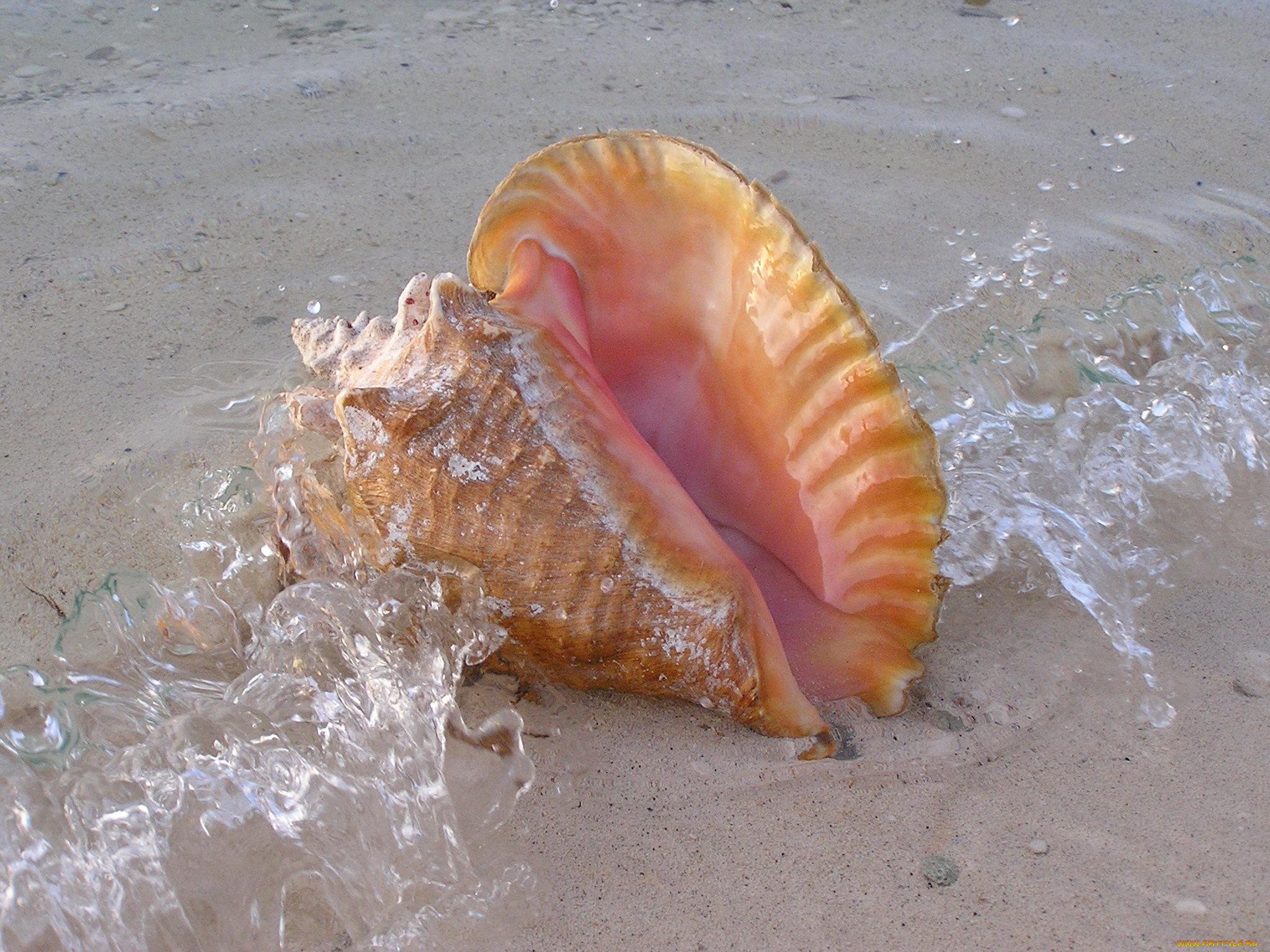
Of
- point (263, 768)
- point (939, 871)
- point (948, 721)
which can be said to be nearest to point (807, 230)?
point (948, 721)

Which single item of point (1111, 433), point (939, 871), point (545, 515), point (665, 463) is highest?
point (545, 515)

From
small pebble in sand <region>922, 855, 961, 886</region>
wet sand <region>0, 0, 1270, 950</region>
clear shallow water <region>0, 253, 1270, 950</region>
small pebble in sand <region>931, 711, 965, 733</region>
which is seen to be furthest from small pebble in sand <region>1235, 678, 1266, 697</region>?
small pebble in sand <region>922, 855, 961, 886</region>

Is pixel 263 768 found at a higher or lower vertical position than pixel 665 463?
lower

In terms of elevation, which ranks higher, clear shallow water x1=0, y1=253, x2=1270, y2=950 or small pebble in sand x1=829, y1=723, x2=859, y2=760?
clear shallow water x1=0, y1=253, x2=1270, y2=950

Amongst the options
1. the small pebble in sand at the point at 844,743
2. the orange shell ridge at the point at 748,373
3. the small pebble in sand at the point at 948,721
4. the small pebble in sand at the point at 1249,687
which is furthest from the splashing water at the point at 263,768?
the small pebble in sand at the point at 1249,687

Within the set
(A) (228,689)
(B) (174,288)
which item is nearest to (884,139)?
(B) (174,288)

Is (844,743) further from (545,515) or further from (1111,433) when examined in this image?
(1111,433)

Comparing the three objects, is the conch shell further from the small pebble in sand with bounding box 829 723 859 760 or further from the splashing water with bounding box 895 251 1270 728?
the splashing water with bounding box 895 251 1270 728
